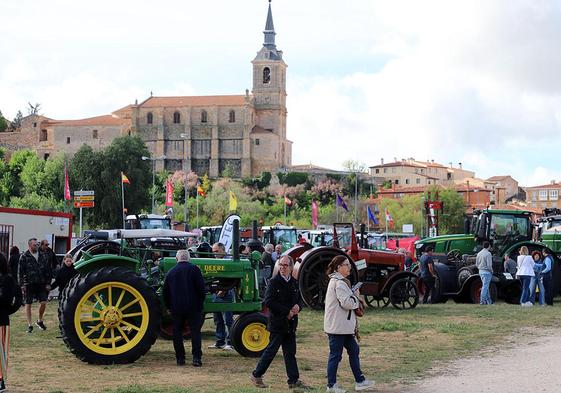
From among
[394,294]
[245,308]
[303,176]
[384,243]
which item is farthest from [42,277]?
[303,176]

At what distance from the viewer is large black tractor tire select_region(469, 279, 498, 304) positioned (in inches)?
1074

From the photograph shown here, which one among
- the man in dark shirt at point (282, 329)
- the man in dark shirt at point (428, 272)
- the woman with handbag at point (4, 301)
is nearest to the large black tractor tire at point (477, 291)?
the man in dark shirt at point (428, 272)

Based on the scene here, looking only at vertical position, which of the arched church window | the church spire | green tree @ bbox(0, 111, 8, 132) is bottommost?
green tree @ bbox(0, 111, 8, 132)

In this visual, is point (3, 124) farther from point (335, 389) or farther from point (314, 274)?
point (335, 389)

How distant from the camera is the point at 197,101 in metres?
164

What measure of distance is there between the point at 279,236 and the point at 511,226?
12.5 metres

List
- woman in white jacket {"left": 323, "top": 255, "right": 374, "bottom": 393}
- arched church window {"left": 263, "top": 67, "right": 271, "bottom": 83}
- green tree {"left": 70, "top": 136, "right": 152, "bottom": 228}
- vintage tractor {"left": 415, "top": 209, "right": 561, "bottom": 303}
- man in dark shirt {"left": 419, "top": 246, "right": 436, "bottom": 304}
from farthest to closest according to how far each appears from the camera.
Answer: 1. arched church window {"left": 263, "top": 67, "right": 271, "bottom": 83}
2. green tree {"left": 70, "top": 136, "right": 152, "bottom": 228}
3. vintage tractor {"left": 415, "top": 209, "right": 561, "bottom": 303}
4. man in dark shirt {"left": 419, "top": 246, "right": 436, "bottom": 304}
5. woman in white jacket {"left": 323, "top": 255, "right": 374, "bottom": 393}

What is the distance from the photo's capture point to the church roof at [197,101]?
6432 inches

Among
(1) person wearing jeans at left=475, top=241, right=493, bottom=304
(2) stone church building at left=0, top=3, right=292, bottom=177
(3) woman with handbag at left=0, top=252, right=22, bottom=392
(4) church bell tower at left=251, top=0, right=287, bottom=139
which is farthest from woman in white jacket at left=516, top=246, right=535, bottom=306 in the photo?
(4) church bell tower at left=251, top=0, right=287, bottom=139

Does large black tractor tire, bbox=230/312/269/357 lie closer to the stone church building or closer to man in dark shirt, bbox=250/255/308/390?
man in dark shirt, bbox=250/255/308/390

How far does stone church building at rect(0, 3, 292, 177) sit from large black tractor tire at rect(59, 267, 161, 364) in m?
144

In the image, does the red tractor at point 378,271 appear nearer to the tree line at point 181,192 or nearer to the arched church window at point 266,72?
the tree line at point 181,192

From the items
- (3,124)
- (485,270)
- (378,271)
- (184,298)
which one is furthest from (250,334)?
(3,124)

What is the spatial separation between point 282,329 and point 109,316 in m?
3.04
